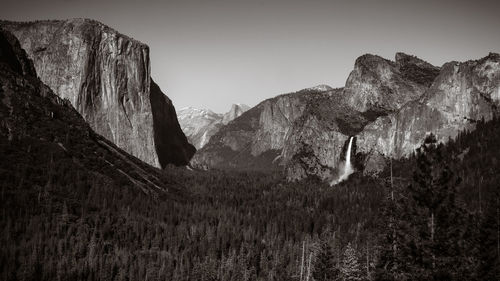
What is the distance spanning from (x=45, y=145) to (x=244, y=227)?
7394 centimetres

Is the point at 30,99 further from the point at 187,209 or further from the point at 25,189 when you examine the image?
the point at 187,209

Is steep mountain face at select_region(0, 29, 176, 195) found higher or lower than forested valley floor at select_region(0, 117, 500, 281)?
higher

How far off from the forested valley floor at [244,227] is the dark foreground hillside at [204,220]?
0.66 ft

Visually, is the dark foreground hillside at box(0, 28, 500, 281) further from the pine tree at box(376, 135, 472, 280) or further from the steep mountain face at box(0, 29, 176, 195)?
the steep mountain face at box(0, 29, 176, 195)

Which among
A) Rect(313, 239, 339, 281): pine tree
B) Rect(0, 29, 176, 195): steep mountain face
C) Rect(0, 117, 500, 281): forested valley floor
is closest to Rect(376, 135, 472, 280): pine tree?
Rect(0, 117, 500, 281): forested valley floor

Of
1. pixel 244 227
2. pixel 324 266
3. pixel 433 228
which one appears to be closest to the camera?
pixel 433 228

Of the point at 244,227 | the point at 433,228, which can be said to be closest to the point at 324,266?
the point at 433,228

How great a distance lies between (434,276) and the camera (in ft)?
97.4

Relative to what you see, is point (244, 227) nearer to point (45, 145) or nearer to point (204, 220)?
point (204, 220)

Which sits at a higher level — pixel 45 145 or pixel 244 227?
pixel 45 145

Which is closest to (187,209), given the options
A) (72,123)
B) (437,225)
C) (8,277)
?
(72,123)

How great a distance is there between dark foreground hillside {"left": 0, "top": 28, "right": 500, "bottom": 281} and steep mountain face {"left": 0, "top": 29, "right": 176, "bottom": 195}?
49cm

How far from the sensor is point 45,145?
165250 mm

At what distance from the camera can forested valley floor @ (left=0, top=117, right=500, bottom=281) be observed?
3170 cm
